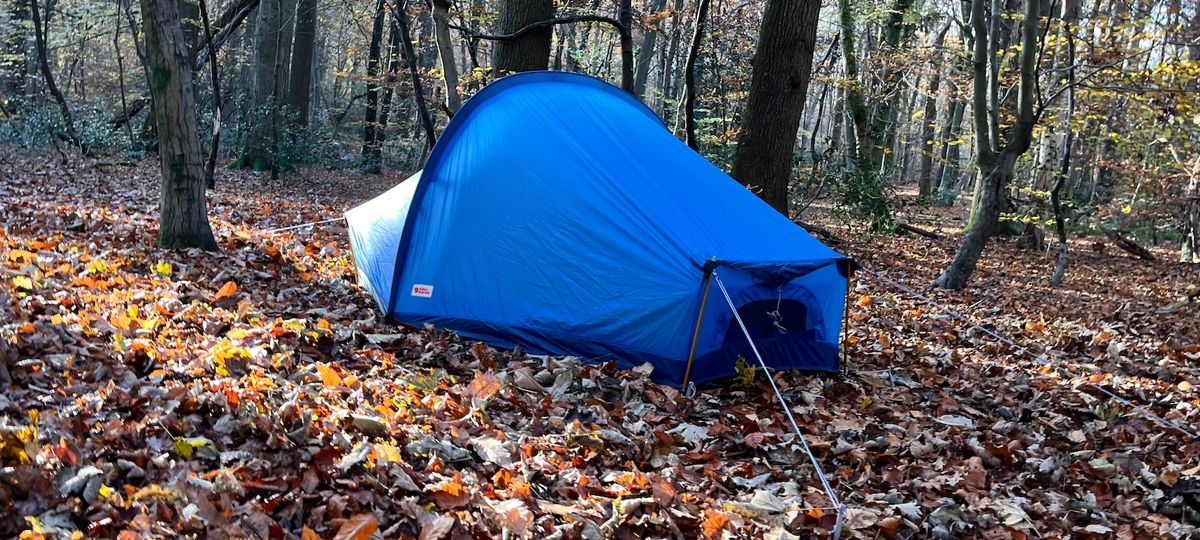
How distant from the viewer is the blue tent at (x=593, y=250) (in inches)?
191

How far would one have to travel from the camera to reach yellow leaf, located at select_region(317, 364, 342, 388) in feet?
12.9

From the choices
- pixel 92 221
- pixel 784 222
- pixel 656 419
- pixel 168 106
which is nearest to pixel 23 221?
pixel 92 221

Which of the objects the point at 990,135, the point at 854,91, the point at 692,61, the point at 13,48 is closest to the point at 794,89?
the point at 692,61

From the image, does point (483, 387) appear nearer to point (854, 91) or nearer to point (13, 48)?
point (854, 91)

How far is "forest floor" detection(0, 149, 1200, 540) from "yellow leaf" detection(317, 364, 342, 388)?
0.6 inches

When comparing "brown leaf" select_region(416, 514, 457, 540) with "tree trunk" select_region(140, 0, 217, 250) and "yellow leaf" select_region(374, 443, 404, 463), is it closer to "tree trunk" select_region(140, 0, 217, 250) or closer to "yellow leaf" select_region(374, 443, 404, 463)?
"yellow leaf" select_region(374, 443, 404, 463)

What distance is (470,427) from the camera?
12.3 feet

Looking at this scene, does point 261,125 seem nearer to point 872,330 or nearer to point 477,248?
point 477,248

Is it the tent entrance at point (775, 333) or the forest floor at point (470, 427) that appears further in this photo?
the tent entrance at point (775, 333)

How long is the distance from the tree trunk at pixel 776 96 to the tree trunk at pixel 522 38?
2.19 metres

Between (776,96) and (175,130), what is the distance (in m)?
5.42

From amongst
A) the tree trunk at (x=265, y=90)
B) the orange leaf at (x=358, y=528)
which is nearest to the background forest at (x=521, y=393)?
the orange leaf at (x=358, y=528)

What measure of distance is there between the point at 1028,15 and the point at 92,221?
873 centimetres

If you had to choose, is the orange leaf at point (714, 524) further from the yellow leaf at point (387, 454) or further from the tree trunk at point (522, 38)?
the tree trunk at point (522, 38)
